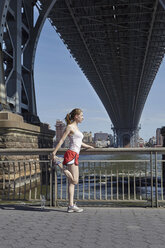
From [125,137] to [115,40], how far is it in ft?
224

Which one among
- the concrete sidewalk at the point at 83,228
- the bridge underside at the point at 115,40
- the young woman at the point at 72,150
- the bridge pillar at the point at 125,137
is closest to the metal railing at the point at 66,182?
the young woman at the point at 72,150

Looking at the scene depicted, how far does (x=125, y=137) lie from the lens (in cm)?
10475

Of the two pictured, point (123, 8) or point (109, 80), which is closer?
point (123, 8)

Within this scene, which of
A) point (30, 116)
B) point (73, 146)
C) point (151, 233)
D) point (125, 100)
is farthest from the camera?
point (125, 100)

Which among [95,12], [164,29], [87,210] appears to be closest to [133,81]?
[164,29]

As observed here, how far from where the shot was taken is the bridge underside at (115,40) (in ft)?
96.8

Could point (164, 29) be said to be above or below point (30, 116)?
above

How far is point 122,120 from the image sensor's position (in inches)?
3447

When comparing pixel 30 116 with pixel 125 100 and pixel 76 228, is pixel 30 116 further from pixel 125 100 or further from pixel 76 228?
pixel 125 100

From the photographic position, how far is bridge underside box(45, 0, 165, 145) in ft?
96.8

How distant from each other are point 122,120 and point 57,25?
57.4 metres

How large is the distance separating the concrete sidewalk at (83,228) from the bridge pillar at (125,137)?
91.9 meters

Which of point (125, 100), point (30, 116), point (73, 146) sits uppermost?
point (125, 100)

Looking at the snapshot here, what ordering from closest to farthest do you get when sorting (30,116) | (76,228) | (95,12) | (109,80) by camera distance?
1. (76,228)
2. (30,116)
3. (95,12)
4. (109,80)
